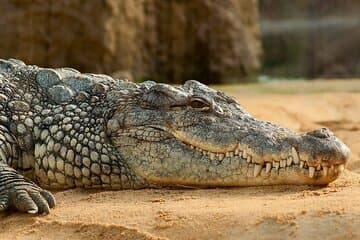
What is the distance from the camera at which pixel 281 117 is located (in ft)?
27.4

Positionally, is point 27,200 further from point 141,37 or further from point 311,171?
point 141,37

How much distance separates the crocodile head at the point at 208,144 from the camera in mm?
4227

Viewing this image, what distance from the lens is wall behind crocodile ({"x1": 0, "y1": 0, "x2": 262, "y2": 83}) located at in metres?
11.9

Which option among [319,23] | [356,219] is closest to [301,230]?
[356,219]

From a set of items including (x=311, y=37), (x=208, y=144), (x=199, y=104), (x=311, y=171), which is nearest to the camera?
(x=311, y=171)

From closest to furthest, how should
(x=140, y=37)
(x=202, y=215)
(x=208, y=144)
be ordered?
(x=202, y=215)
(x=208, y=144)
(x=140, y=37)

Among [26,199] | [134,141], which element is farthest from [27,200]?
[134,141]

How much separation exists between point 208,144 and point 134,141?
17.5 inches

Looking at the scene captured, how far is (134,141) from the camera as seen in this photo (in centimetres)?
457

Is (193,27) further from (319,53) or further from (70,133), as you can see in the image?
(319,53)

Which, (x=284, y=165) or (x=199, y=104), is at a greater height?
(x=199, y=104)

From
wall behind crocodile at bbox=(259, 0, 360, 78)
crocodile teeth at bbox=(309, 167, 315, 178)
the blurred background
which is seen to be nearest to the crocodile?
crocodile teeth at bbox=(309, 167, 315, 178)

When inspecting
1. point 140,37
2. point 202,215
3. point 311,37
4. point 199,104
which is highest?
point 311,37

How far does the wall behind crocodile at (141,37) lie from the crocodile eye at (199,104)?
7.61 metres
